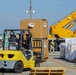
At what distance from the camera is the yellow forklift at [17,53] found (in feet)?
60.6

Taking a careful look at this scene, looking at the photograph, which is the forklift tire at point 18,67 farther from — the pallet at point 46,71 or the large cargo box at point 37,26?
the pallet at point 46,71

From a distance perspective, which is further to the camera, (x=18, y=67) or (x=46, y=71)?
(x=18, y=67)

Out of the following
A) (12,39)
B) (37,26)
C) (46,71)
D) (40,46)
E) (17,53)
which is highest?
Answer: (37,26)

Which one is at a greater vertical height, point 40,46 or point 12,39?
point 12,39

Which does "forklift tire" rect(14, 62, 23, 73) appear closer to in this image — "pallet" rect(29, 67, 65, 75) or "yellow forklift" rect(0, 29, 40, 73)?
"yellow forklift" rect(0, 29, 40, 73)

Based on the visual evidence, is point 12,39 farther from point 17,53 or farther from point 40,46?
point 40,46

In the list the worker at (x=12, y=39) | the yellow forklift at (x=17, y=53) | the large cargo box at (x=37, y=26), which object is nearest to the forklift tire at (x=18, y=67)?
the yellow forklift at (x=17, y=53)

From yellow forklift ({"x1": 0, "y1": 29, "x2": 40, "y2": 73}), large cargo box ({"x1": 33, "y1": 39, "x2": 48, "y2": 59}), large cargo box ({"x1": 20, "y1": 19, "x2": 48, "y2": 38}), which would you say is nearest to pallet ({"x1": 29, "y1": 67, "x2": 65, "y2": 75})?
yellow forklift ({"x1": 0, "y1": 29, "x2": 40, "y2": 73})

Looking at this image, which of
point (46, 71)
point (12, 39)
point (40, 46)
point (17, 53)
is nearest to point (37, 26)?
point (40, 46)

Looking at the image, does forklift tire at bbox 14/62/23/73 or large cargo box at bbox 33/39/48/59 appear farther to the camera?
large cargo box at bbox 33/39/48/59

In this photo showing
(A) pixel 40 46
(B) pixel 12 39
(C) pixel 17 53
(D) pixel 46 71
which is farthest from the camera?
(A) pixel 40 46

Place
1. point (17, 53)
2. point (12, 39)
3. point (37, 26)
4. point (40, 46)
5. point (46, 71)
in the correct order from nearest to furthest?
point (46, 71) < point (17, 53) < point (12, 39) < point (37, 26) < point (40, 46)

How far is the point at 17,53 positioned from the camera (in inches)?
728

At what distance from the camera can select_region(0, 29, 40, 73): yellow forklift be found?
1847 centimetres
